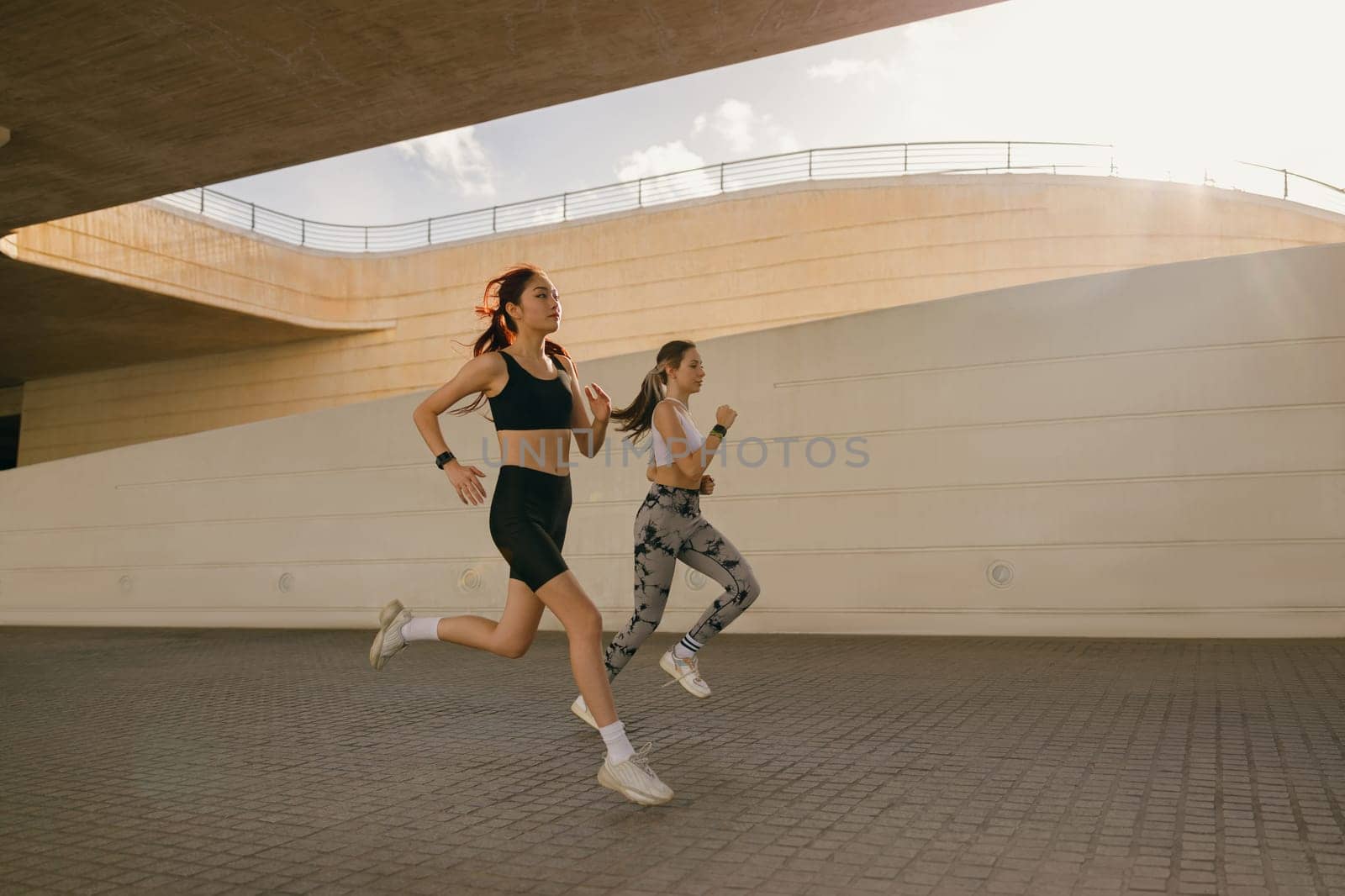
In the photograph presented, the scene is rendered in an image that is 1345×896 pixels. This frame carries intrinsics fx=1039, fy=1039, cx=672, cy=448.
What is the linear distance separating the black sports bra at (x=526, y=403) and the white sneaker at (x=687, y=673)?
2.15 meters

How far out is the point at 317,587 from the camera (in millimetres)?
12617

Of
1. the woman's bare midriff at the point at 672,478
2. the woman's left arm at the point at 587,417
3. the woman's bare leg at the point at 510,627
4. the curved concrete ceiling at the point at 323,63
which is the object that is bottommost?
the woman's bare leg at the point at 510,627

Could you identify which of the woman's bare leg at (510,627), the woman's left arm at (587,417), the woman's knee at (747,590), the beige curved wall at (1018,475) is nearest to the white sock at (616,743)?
the woman's bare leg at (510,627)

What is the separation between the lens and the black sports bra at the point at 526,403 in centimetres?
392

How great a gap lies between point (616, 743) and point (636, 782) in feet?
0.51

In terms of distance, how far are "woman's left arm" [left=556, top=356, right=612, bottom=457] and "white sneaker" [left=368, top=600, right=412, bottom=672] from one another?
121 centimetres

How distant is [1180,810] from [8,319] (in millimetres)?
22986

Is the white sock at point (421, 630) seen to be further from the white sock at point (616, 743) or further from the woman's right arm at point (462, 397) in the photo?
the white sock at point (616, 743)

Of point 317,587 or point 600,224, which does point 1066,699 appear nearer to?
point 317,587

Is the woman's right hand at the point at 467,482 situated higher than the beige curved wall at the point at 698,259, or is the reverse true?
the beige curved wall at the point at 698,259

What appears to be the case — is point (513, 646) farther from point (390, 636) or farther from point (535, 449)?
point (390, 636)

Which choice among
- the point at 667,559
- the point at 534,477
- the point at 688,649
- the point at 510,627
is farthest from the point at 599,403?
the point at 688,649

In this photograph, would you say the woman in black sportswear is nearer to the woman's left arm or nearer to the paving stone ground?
the woman's left arm

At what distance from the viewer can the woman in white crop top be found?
535 cm
